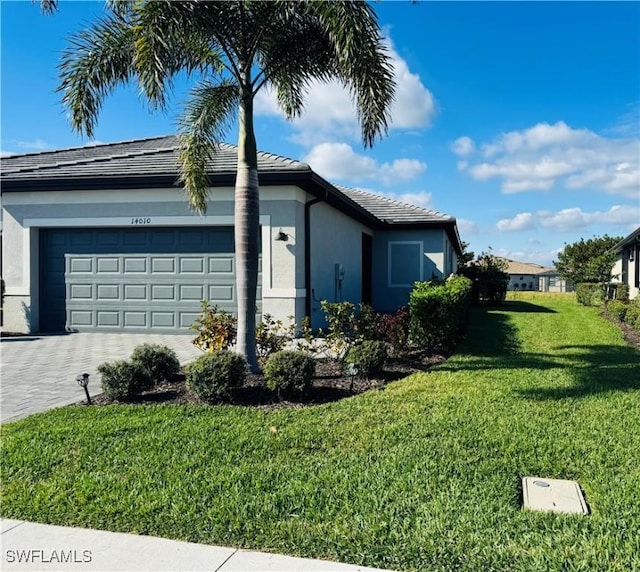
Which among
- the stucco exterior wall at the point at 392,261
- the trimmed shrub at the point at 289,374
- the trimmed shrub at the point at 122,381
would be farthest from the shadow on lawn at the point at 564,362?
the stucco exterior wall at the point at 392,261

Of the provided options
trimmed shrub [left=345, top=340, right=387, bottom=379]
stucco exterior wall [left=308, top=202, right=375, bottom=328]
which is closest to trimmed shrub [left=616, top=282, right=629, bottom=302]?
stucco exterior wall [left=308, top=202, right=375, bottom=328]

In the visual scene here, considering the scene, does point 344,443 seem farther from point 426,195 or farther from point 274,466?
point 426,195

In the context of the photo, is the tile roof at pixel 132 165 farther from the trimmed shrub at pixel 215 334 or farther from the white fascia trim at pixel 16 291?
the trimmed shrub at pixel 215 334

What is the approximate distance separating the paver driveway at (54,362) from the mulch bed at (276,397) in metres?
0.76

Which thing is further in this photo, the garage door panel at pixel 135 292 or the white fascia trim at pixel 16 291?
the white fascia trim at pixel 16 291

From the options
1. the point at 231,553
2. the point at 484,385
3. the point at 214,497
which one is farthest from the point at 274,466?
the point at 484,385

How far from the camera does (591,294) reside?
72.7 ft

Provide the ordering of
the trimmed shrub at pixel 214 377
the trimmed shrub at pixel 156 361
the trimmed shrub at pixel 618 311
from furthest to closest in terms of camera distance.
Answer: the trimmed shrub at pixel 618 311 → the trimmed shrub at pixel 156 361 → the trimmed shrub at pixel 214 377

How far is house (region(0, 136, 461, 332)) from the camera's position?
11.3 metres

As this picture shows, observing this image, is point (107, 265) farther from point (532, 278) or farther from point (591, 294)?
point (532, 278)

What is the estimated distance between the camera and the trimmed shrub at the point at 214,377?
5.74m

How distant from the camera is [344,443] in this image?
14.5ft

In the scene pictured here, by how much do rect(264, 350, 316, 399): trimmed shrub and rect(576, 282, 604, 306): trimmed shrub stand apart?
19989 mm

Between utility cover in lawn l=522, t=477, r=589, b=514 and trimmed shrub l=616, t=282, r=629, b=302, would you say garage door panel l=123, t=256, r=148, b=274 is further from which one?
trimmed shrub l=616, t=282, r=629, b=302
